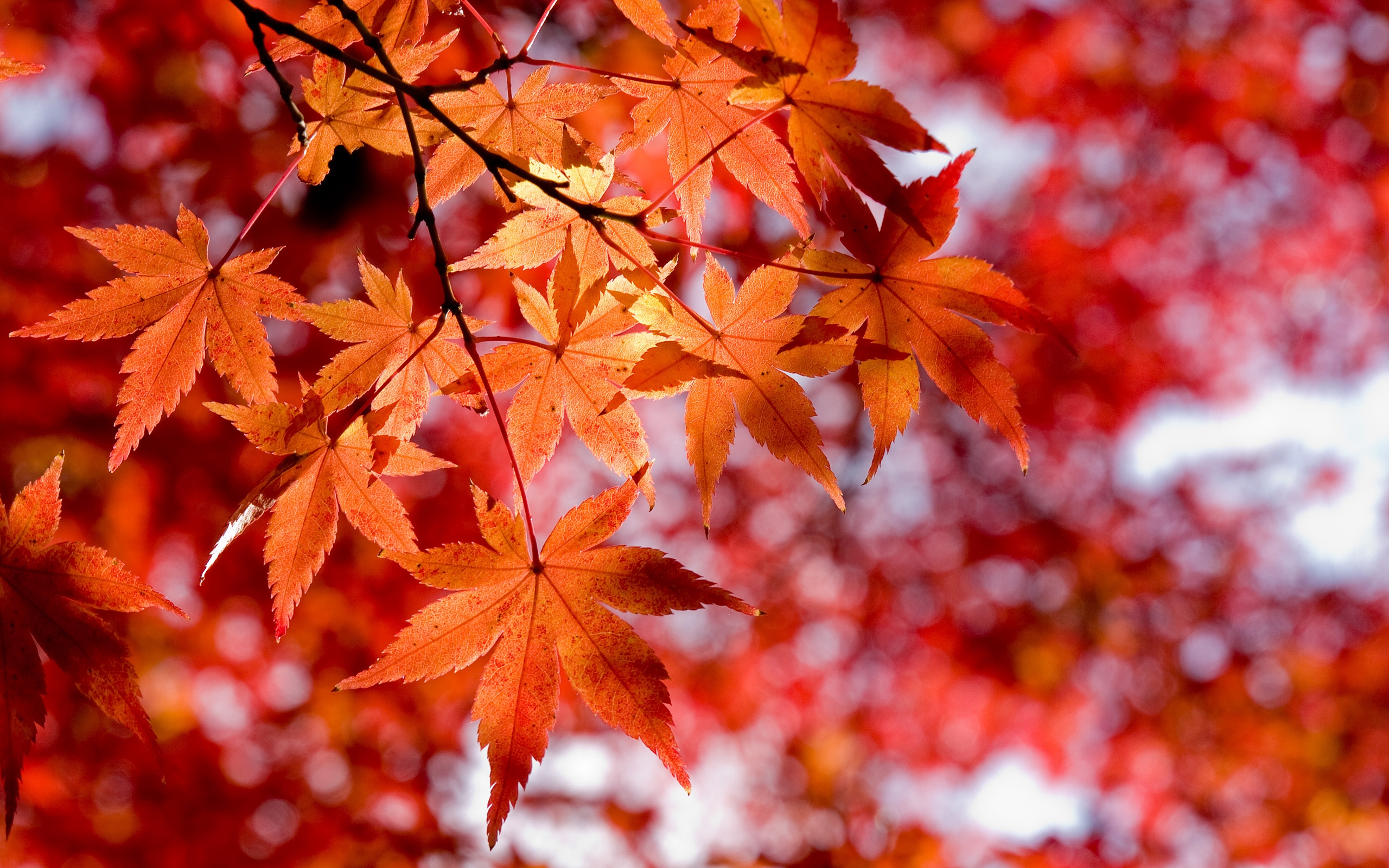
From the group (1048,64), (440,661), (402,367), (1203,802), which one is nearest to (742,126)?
(402,367)

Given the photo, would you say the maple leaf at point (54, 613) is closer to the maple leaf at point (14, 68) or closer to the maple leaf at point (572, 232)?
the maple leaf at point (14, 68)

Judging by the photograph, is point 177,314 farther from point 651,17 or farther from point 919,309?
point 919,309

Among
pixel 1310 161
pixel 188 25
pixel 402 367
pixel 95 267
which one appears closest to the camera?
pixel 402 367

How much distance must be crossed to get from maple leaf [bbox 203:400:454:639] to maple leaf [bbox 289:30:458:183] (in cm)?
38

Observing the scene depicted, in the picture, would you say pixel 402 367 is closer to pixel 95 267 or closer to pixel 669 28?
pixel 669 28

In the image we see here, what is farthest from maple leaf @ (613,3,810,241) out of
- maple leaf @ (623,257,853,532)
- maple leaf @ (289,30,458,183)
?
maple leaf @ (289,30,458,183)

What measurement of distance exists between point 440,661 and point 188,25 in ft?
12.4

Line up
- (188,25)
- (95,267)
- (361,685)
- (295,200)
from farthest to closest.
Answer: (95,267) < (295,200) < (188,25) < (361,685)

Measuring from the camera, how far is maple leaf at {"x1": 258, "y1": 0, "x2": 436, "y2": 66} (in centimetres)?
125

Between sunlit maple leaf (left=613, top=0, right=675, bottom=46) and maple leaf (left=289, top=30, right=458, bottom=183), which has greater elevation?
sunlit maple leaf (left=613, top=0, right=675, bottom=46)

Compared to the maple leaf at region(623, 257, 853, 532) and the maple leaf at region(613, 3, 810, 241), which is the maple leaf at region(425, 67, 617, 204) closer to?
the maple leaf at region(613, 3, 810, 241)

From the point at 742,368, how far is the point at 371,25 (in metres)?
0.77

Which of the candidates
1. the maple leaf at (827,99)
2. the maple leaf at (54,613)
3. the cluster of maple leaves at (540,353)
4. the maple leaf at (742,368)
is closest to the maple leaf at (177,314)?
the cluster of maple leaves at (540,353)

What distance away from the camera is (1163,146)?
253 inches
